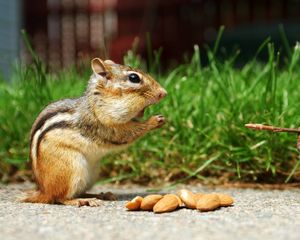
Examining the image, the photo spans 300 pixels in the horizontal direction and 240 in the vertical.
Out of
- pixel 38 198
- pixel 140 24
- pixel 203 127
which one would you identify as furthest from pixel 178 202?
pixel 140 24

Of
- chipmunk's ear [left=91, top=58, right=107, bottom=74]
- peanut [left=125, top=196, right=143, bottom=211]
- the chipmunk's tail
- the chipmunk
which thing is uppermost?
chipmunk's ear [left=91, top=58, right=107, bottom=74]

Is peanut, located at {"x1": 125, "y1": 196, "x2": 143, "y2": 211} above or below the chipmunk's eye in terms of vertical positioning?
below

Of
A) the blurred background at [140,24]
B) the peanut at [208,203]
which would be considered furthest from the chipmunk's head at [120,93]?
the blurred background at [140,24]

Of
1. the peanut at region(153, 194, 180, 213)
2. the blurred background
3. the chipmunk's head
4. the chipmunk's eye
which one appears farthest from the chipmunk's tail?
the blurred background

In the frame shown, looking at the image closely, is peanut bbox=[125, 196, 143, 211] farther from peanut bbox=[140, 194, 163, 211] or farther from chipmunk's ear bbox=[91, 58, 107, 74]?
chipmunk's ear bbox=[91, 58, 107, 74]

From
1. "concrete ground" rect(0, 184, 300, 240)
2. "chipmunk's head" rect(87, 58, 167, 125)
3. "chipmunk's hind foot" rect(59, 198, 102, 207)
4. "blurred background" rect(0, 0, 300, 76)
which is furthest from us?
"blurred background" rect(0, 0, 300, 76)

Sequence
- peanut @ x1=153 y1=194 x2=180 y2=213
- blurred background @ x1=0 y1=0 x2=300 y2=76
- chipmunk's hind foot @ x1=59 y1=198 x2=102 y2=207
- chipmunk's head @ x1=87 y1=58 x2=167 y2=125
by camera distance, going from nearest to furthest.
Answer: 1. peanut @ x1=153 y1=194 x2=180 y2=213
2. chipmunk's hind foot @ x1=59 y1=198 x2=102 y2=207
3. chipmunk's head @ x1=87 y1=58 x2=167 y2=125
4. blurred background @ x1=0 y1=0 x2=300 y2=76

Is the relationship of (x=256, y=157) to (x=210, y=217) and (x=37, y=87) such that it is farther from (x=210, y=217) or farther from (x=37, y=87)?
(x=37, y=87)

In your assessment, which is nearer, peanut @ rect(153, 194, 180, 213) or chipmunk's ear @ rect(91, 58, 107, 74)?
peanut @ rect(153, 194, 180, 213)

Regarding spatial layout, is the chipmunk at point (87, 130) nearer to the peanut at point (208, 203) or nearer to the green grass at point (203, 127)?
the peanut at point (208, 203)
